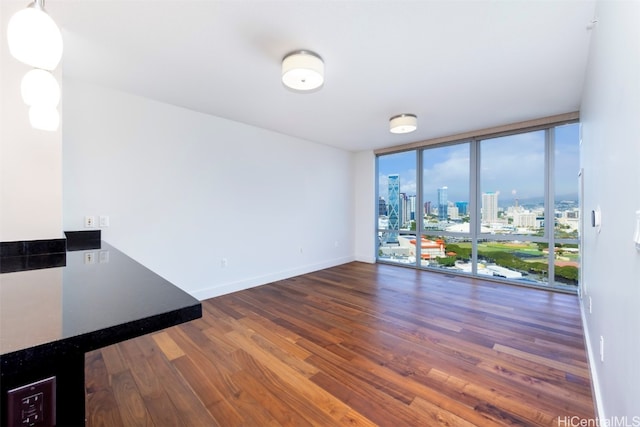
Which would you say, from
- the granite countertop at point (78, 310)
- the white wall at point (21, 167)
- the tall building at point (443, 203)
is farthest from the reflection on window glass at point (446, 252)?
the white wall at point (21, 167)

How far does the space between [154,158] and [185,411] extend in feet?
8.56

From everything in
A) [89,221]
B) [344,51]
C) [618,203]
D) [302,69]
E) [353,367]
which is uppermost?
[344,51]

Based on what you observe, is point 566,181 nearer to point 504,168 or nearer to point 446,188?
point 504,168

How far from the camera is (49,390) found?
57 centimetres

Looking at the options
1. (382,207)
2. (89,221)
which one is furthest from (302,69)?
(382,207)

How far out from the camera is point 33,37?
0.86 meters

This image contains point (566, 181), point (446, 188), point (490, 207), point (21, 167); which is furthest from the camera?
point (446, 188)

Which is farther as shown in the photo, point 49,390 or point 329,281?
point 329,281

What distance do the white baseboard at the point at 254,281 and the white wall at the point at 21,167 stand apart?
1.91 m

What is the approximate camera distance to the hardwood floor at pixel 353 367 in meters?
1.58

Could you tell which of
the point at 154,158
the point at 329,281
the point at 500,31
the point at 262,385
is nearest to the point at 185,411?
the point at 262,385

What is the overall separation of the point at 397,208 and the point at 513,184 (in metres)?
1.99

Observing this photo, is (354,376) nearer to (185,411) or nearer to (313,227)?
(185,411)

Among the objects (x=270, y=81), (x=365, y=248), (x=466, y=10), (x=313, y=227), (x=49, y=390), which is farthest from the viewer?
(x=365, y=248)
